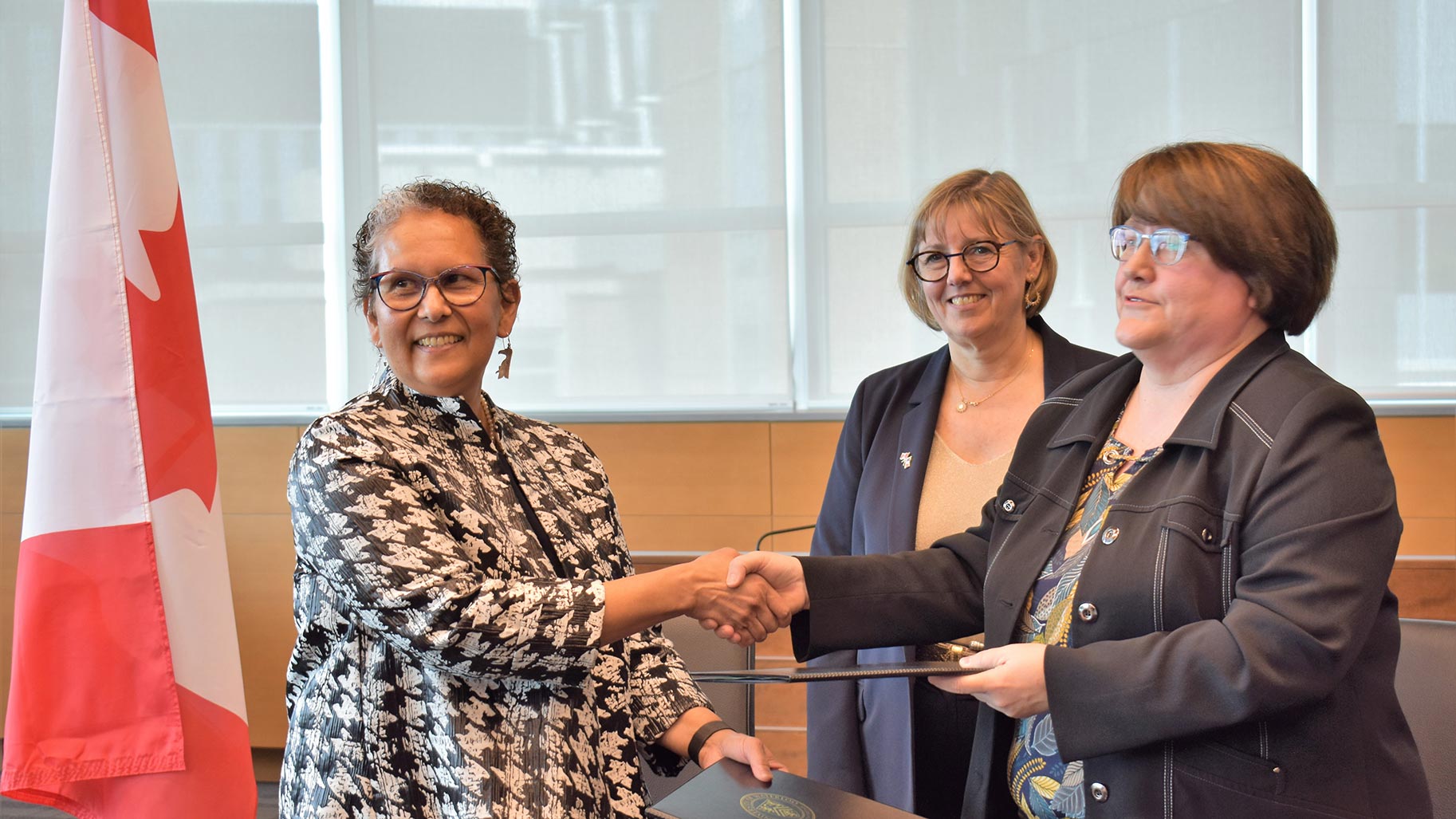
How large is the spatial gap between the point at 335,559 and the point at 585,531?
43 cm

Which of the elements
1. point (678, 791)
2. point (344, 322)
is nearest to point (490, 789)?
point (678, 791)

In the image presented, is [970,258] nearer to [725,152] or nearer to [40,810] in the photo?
[725,152]

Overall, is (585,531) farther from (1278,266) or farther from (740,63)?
(740,63)

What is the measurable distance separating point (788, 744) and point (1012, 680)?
2.74 metres

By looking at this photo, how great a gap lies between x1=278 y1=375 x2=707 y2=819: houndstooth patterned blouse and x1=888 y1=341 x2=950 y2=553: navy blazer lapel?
901mm

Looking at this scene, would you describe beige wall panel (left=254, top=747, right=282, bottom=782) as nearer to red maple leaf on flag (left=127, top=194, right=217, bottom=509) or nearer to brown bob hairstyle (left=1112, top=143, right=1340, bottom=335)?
red maple leaf on flag (left=127, top=194, right=217, bottom=509)

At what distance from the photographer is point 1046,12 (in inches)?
153

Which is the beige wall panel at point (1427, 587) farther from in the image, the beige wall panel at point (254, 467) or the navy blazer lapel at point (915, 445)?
the beige wall panel at point (254, 467)

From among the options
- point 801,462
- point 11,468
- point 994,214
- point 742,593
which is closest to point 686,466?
point 801,462

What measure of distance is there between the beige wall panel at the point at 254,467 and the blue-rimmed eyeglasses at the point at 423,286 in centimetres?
302

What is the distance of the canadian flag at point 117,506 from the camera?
1814 mm

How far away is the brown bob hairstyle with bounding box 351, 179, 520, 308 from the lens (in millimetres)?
1616

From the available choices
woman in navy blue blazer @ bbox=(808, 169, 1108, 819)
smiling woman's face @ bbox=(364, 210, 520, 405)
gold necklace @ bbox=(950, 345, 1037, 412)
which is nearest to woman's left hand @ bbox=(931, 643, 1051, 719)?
woman in navy blue blazer @ bbox=(808, 169, 1108, 819)

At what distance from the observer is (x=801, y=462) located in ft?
13.3
